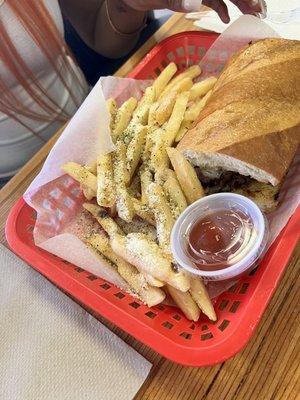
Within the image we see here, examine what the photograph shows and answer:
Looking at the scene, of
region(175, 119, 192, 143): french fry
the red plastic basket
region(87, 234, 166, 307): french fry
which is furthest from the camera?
region(175, 119, 192, 143): french fry

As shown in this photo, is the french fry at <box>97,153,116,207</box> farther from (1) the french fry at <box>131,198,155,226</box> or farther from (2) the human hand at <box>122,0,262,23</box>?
(2) the human hand at <box>122,0,262,23</box>

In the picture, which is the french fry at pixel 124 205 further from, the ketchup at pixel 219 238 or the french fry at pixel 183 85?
the french fry at pixel 183 85

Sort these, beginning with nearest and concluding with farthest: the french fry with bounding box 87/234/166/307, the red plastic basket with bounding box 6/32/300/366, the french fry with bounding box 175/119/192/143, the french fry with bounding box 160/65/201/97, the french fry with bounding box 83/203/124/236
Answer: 1. the red plastic basket with bounding box 6/32/300/366
2. the french fry with bounding box 87/234/166/307
3. the french fry with bounding box 83/203/124/236
4. the french fry with bounding box 175/119/192/143
5. the french fry with bounding box 160/65/201/97

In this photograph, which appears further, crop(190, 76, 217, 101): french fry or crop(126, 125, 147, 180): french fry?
crop(190, 76, 217, 101): french fry

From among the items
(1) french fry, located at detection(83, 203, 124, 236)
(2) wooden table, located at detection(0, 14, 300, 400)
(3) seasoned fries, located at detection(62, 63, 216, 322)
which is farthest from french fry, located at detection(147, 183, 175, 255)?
(2) wooden table, located at detection(0, 14, 300, 400)

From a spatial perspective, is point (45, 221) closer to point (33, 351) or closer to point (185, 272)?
point (33, 351)
